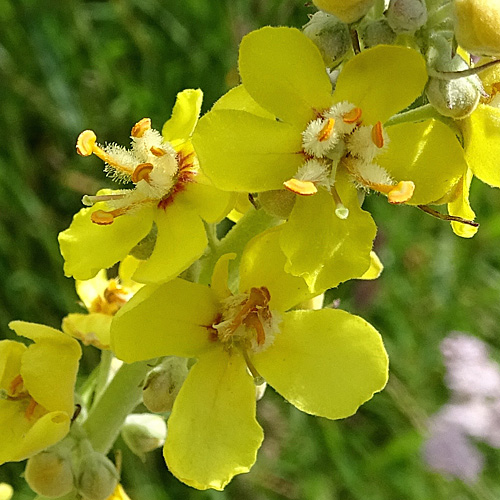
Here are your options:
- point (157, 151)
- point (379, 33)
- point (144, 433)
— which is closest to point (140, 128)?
point (157, 151)

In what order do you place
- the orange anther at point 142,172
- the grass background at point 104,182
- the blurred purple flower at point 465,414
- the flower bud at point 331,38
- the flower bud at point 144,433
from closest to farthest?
the flower bud at point 331,38 < the orange anther at point 142,172 < the flower bud at point 144,433 < the blurred purple flower at point 465,414 < the grass background at point 104,182

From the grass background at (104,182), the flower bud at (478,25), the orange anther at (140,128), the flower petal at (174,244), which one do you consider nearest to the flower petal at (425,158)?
the flower bud at (478,25)

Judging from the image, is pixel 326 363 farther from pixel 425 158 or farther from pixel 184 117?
pixel 184 117

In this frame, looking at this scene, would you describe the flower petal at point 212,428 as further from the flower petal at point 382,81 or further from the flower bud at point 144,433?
the flower petal at point 382,81

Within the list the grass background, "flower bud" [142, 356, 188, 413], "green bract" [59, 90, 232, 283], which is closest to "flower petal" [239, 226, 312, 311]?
"green bract" [59, 90, 232, 283]

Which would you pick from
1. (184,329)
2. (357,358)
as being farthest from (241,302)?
(357,358)
